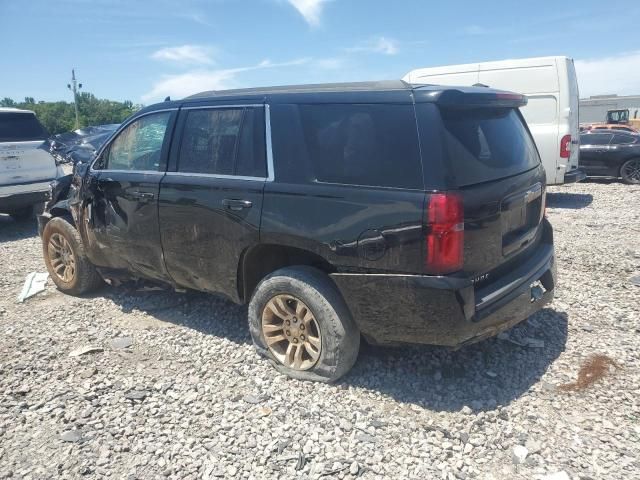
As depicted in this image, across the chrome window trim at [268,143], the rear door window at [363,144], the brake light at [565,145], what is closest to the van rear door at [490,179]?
the rear door window at [363,144]

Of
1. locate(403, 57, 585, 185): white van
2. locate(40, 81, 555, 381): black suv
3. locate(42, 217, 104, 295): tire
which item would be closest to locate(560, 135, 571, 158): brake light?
locate(403, 57, 585, 185): white van

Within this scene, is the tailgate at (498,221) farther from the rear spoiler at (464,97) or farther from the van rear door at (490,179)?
the rear spoiler at (464,97)

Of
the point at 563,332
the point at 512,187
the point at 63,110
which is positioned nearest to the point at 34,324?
the point at 512,187

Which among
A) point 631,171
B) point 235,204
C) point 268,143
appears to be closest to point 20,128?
point 235,204

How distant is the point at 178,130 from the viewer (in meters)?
3.98

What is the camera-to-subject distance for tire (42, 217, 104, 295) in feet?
16.5

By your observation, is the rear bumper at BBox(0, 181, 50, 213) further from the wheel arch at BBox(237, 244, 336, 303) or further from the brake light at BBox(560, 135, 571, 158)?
the brake light at BBox(560, 135, 571, 158)

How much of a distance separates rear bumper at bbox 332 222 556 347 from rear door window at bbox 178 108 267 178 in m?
1.08

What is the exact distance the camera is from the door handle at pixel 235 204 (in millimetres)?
3404

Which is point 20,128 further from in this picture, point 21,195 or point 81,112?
point 81,112

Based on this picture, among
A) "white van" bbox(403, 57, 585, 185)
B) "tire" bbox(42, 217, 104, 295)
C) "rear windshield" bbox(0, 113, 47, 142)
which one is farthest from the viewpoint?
"white van" bbox(403, 57, 585, 185)

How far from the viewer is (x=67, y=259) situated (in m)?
5.24

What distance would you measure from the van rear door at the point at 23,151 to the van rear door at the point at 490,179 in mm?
7989

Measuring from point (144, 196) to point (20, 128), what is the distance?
6.27m
